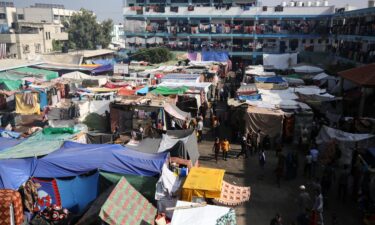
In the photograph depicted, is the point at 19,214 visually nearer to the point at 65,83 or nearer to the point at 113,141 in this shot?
the point at 113,141

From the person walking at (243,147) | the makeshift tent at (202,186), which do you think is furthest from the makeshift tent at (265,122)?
the makeshift tent at (202,186)

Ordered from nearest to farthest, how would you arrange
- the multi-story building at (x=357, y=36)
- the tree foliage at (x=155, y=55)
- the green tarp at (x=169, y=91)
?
the green tarp at (x=169, y=91)
the multi-story building at (x=357, y=36)
the tree foliage at (x=155, y=55)

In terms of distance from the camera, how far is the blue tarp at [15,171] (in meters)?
9.67

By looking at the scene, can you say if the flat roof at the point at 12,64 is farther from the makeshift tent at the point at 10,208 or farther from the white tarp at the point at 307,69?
the white tarp at the point at 307,69

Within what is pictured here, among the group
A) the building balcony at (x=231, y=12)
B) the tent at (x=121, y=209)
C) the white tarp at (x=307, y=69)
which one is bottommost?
the tent at (x=121, y=209)

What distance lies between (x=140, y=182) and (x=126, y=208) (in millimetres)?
1463

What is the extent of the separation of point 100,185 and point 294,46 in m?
39.2

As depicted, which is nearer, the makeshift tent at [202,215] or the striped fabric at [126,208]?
the makeshift tent at [202,215]

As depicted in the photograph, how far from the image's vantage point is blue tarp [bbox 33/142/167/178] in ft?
33.1

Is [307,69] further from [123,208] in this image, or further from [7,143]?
[123,208]

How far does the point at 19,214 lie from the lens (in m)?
9.13

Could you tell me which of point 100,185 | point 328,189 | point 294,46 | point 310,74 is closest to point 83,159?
point 100,185

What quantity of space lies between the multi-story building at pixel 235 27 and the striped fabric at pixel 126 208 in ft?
121

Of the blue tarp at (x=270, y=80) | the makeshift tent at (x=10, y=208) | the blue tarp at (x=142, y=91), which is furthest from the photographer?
the blue tarp at (x=270, y=80)
